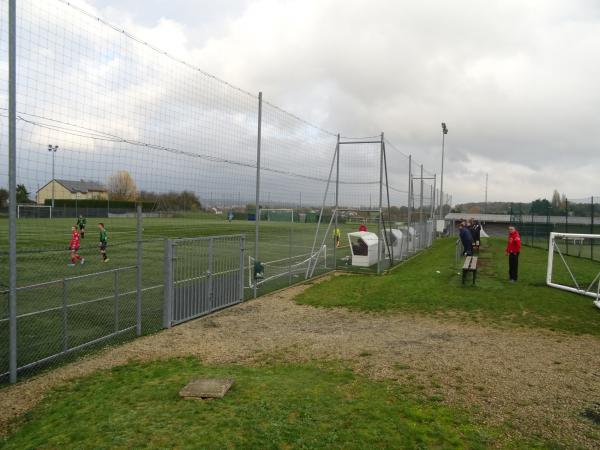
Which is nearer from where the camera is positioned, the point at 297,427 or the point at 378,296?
the point at 297,427

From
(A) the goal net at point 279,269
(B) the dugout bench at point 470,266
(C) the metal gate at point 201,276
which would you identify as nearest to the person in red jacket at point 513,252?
(B) the dugout bench at point 470,266

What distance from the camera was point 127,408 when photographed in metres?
5.04

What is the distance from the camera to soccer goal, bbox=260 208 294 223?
14564mm

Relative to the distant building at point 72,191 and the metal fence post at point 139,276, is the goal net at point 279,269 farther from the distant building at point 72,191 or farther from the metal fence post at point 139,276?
the distant building at point 72,191

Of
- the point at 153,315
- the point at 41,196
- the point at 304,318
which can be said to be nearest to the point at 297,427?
the point at 41,196

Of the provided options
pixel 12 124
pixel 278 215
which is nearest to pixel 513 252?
pixel 278 215

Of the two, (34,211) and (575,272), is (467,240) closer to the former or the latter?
(575,272)

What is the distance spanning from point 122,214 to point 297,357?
18.0 ft

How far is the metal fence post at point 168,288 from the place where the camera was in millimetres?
9047

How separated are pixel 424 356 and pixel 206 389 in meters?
3.35

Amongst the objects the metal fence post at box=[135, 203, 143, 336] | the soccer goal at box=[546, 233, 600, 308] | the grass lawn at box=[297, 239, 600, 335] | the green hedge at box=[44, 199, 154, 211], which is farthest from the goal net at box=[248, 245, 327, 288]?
the soccer goal at box=[546, 233, 600, 308]

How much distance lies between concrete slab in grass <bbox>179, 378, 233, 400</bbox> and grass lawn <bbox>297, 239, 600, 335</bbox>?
5794 mm

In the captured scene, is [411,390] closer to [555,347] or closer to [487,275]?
[555,347]

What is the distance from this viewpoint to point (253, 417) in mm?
4711
